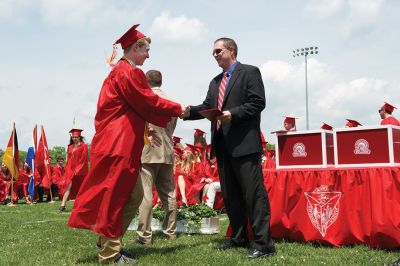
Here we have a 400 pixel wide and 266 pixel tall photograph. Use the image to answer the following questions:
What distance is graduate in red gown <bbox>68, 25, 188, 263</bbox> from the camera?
4020 millimetres

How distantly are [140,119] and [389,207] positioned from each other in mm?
2667

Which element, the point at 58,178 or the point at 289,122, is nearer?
the point at 289,122

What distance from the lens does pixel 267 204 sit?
15.2 ft

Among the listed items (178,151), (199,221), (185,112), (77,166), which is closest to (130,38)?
(185,112)

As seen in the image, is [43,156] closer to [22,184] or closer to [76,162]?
[22,184]

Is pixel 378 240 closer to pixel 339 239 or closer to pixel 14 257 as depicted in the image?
pixel 339 239

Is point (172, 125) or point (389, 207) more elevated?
point (172, 125)

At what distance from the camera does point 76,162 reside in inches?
449

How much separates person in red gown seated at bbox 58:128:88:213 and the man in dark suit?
22.7 ft

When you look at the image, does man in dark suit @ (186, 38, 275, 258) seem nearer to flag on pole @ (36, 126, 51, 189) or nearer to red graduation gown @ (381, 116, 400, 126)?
red graduation gown @ (381, 116, 400, 126)

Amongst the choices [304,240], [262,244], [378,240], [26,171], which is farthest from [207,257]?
[26,171]

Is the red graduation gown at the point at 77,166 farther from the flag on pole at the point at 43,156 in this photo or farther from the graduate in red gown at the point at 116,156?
the graduate in red gown at the point at 116,156

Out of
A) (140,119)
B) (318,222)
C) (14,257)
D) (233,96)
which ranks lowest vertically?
(14,257)

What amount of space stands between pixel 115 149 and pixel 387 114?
7614mm
